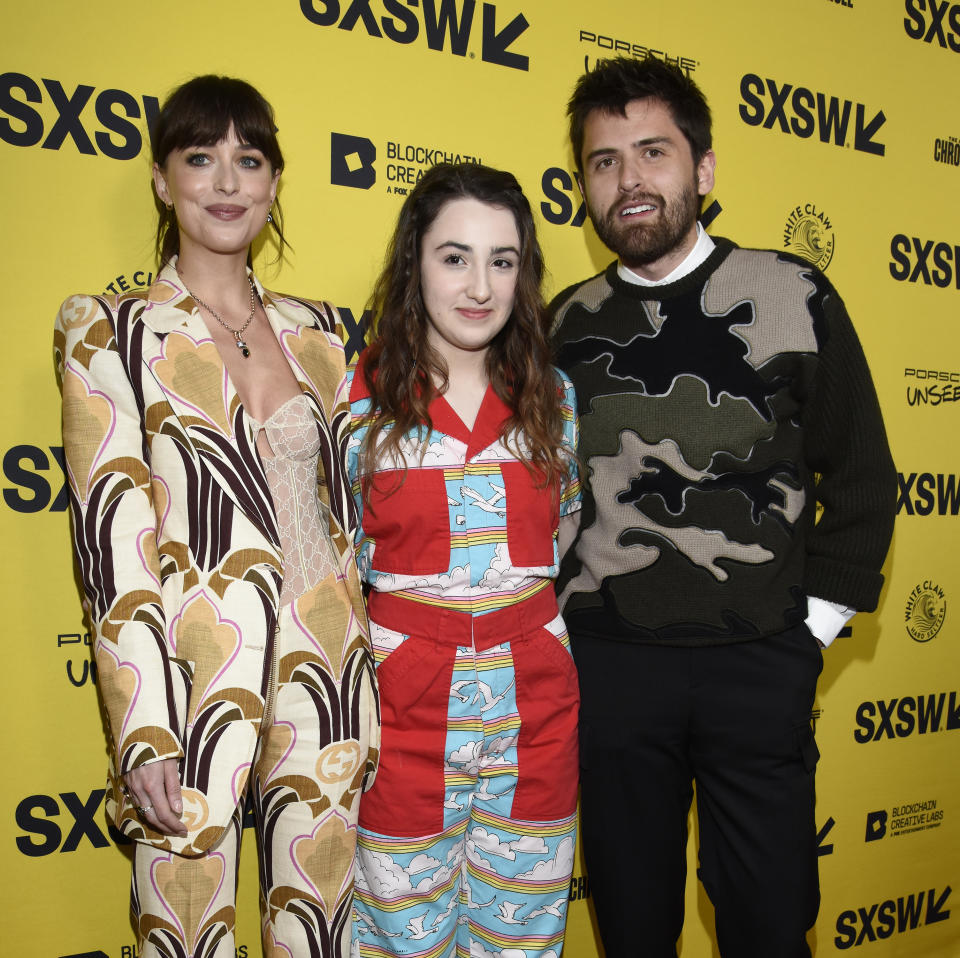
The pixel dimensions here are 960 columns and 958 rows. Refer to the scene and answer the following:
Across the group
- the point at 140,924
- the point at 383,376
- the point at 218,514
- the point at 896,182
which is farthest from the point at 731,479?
the point at 896,182

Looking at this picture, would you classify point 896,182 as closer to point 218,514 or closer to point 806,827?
point 806,827

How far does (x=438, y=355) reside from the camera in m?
1.73

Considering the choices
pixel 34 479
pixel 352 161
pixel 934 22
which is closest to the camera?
pixel 34 479

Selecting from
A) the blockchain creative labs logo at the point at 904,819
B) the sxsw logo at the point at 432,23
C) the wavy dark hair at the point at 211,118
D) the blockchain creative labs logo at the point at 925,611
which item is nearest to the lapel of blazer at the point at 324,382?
the wavy dark hair at the point at 211,118

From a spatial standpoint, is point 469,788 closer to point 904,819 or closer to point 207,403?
point 207,403

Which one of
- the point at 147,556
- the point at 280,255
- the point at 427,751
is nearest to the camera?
the point at 147,556

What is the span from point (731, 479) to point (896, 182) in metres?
1.75

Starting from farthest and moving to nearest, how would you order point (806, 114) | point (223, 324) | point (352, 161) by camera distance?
1. point (806, 114)
2. point (352, 161)
3. point (223, 324)

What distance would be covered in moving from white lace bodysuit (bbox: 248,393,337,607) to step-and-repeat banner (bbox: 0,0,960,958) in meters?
0.63

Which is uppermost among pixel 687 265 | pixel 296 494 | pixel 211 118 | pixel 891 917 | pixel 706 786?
pixel 211 118

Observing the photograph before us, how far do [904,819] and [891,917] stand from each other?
1.12 feet

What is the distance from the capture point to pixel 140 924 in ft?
4.51

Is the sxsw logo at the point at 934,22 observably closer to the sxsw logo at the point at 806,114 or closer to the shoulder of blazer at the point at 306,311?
the sxsw logo at the point at 806,114

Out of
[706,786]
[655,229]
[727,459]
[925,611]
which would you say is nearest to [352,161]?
[655,229]
